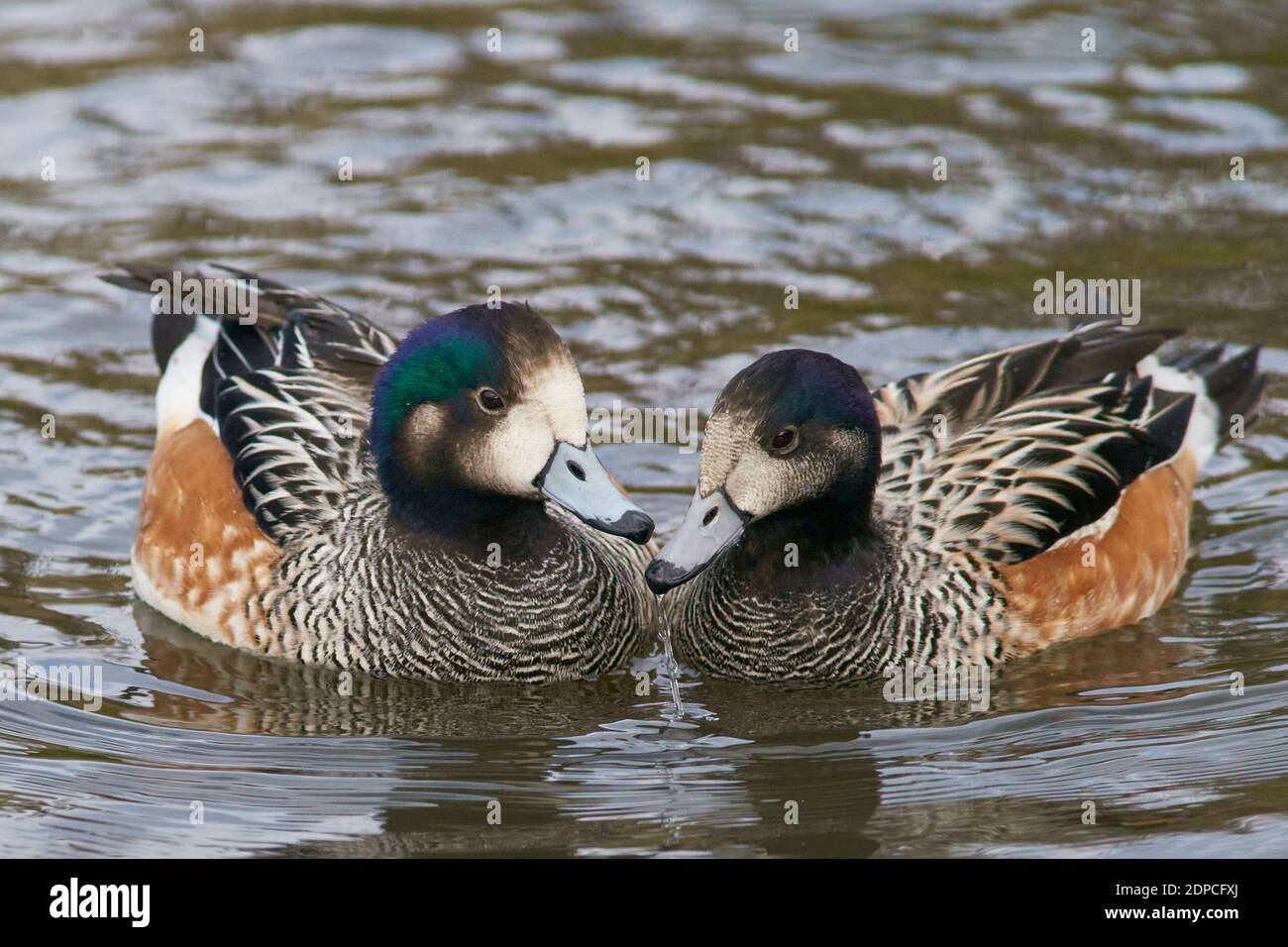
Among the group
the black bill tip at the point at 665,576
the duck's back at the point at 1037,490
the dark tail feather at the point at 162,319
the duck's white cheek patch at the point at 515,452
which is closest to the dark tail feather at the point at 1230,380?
the duck's back at the point at 1037,490

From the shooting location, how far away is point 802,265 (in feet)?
39.3

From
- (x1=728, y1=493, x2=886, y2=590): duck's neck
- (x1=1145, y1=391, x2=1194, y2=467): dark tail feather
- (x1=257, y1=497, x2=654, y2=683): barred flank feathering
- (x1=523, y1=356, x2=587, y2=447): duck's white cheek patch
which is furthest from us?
(x1=1145, y1=391, x2=1194, y2=467): dark tail feather

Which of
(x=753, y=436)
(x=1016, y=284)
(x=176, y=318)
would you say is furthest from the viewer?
(x=1016, y=284)

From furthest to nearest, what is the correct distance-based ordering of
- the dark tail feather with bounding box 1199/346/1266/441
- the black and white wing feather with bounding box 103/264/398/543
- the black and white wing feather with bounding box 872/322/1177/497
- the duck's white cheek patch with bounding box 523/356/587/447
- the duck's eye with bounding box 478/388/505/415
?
1. the dark tail feather with bounding box 1199/346/1266/441
2. the black and white wing feather with bounding box 872/322/1177/497
3. the black and white wing feather with bounding box 103/264/398/543
4. the duck's eye with bounding box 478/388/505/415
5. the duck's white cheek patch with bounding box 523/356/587/447

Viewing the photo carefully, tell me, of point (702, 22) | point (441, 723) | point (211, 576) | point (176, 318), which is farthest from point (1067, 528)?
point (702, 22)

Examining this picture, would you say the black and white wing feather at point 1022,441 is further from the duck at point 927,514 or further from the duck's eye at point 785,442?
→ the duck's eye at point 785,442

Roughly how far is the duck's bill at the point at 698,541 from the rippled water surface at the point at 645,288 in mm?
730

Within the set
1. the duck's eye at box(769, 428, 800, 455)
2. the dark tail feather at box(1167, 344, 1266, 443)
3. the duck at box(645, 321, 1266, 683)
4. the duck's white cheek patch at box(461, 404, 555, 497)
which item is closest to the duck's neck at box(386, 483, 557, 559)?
the duck's white cheek patch at box(461, 404, 555, 497)

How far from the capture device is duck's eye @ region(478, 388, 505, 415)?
7594 millimetres

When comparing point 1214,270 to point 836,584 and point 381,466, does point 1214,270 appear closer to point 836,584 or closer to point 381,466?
point 836,584

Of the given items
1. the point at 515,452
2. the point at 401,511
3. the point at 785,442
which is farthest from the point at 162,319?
the point at 785,442

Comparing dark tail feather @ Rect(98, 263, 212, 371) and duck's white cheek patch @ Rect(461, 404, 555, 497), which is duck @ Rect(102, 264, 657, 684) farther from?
dark tail feather @ Rect(98, 263, 212, 371)

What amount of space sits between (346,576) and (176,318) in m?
2.39

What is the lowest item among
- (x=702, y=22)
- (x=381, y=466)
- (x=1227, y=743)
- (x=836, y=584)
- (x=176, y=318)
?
(x=1227, y=743)
